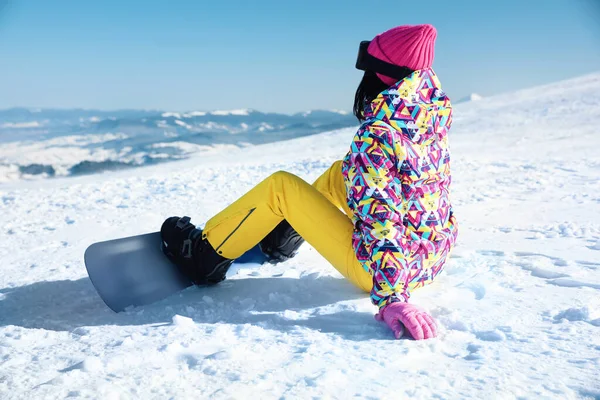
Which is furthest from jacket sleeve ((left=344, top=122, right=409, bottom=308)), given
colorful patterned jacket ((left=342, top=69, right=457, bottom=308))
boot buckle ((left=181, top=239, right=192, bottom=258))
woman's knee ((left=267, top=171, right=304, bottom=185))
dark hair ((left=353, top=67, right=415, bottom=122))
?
boot buckle ((left=181, top=239, right=192, bottom=258))

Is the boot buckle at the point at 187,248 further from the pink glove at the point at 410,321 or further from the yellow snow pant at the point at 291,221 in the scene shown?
the pink glove at the point at 410,321

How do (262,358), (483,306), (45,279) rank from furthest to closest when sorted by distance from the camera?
(45,279) → (483,306) → (262,358)

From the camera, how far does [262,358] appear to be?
5.50 ft

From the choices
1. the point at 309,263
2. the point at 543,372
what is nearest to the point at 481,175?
the point at 309,263

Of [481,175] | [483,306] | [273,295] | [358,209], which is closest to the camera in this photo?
[358,209]

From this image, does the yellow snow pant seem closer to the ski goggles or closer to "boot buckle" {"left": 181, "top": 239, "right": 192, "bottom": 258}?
"boot buckle" {"left": 181, "top": 239, "right": 192, "bottom": 258}

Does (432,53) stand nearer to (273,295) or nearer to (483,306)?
(483,306)

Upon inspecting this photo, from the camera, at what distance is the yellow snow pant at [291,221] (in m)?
2.06

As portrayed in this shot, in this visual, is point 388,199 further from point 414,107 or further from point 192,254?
point 192,254

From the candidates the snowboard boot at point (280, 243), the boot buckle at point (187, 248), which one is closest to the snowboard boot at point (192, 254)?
the boot buckle at point (187, 248)

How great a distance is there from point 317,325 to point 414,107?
866 millimetres

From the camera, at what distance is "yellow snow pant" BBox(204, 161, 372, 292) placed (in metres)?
2.06

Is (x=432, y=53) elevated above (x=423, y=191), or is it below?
above

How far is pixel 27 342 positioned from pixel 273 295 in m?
0.95
